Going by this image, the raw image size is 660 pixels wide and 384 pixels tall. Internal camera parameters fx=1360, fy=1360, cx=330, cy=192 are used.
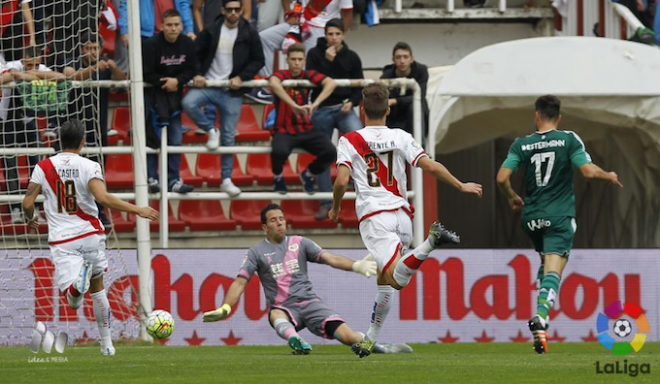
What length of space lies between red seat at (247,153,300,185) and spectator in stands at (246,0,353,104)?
76 cm

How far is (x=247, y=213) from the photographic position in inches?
633

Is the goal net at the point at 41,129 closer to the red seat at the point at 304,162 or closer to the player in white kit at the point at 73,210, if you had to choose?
the red seat at the point at 304,162

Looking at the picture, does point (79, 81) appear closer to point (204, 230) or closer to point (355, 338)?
point (204, 230)

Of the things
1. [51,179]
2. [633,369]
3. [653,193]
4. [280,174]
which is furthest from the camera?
[653,193]

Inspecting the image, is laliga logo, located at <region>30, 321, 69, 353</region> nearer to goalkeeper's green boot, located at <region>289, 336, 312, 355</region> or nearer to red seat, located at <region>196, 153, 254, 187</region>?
goalkeeper's green boot, located at <region>289, 336, 312, 355</region>

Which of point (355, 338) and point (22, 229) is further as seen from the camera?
point (22, 229)

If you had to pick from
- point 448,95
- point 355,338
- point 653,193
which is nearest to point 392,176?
point 355,338

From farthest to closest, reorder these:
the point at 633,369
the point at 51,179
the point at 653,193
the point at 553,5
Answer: the point at 553,5, the point at 653,193, the point at 51,179, the point at 633,369

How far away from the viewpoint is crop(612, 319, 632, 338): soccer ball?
14281 mm

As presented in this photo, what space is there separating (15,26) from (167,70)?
5.57ft

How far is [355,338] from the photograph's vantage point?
11.4 meters

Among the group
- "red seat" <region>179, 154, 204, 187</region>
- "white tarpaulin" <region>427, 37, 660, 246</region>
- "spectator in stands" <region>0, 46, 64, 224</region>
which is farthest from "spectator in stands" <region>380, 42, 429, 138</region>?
"spectator in stands" <region>0, 46, 64, 224</region>

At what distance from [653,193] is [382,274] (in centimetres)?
855

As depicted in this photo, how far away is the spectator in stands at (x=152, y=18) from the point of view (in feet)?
53.3
